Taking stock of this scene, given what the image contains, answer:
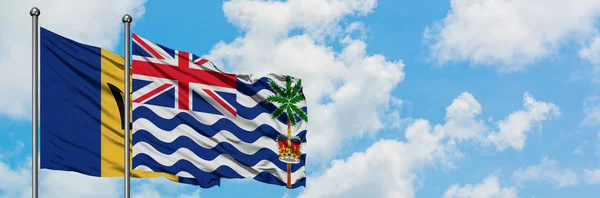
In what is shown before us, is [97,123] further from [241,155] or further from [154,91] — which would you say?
[241,155]

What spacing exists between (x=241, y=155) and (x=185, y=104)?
1.85 meters

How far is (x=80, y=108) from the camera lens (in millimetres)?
24031

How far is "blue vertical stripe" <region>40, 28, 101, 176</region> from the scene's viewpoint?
23.4 metres

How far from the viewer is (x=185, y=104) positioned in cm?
2583

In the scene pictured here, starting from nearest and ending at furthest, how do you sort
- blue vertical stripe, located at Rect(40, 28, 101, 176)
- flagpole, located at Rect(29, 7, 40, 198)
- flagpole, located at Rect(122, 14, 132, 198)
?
flagpole, located at Rect(29, 7, 40, 198) → flagpole, located at Rect(122, 14, 132, 198) → blue vertical stripe, located at Rect(40, 28, 101, 176)

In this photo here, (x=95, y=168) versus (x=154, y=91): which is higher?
(x=154, y=91)

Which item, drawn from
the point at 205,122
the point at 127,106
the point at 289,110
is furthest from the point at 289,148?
the point at 127,106

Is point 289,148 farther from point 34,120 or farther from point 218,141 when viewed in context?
point 34,120

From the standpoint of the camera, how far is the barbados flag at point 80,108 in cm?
2345

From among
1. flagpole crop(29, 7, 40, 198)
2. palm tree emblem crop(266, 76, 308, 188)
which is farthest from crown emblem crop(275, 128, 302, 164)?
flagpole crop(29, 7, 40, 198)

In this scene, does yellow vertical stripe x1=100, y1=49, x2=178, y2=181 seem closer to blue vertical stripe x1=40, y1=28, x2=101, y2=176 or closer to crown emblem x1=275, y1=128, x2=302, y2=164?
blue vertical stripe x1=40, y1=28, x2=101, y2=176

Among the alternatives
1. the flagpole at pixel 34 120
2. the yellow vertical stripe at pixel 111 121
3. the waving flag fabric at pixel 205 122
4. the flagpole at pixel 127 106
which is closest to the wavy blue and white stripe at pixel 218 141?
the waving flag fabric at pixel 205 122

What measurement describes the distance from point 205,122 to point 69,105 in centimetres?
350

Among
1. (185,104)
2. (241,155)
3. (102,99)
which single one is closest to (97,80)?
(102,99)
